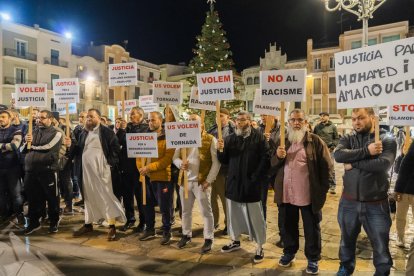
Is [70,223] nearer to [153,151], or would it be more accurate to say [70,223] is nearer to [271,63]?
[153,151]

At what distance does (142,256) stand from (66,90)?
402 cm

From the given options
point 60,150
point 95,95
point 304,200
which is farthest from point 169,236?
point 95,95

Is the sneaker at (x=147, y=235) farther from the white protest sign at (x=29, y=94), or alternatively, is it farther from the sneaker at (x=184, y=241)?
the white protest sign at (x=29, y=94)

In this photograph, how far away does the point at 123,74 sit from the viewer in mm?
7816

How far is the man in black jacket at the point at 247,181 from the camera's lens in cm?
501

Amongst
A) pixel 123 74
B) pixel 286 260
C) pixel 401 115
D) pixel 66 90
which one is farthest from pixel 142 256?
pixel 401 115

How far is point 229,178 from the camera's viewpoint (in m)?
5.21

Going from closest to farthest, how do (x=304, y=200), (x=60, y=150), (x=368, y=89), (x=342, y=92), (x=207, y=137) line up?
(x=368, y=89) < (x=342, y=92) < (x=304, y=200) < (x=207, y=137) < (x=60, y=150)

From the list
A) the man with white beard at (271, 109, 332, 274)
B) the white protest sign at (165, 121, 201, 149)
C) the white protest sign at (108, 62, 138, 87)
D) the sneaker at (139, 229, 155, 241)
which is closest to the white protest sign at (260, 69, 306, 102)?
the man with white beard at (271, 109, 332, 274)

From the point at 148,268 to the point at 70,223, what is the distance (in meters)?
2.90

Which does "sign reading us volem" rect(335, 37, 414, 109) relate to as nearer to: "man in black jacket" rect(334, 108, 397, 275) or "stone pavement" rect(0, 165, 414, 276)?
"man in black jacket" rect(334, 108, 397, 275)

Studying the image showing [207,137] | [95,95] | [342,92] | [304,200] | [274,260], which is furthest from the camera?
[95,95]

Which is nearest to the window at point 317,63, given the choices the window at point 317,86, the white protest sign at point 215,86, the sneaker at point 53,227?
the window at point 317,86

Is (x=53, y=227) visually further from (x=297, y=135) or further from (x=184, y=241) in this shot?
(x=297, y=135)
